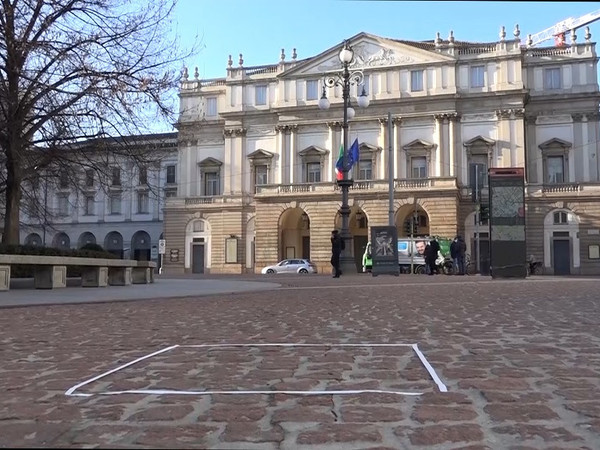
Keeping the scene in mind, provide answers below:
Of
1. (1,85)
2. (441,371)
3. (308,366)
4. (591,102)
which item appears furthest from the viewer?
(591,102)

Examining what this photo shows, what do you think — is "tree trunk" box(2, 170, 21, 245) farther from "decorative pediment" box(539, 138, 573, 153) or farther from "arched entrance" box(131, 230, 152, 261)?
"arched entrance" box(131, 230, 152, 261)

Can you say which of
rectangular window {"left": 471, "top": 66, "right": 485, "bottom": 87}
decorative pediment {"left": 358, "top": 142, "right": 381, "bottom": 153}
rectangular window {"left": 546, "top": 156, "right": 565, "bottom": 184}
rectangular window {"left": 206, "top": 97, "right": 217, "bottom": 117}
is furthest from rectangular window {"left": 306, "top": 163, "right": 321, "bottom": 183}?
rectangular window {"left": 546, "top": 156, "right": 565, "bottom": 184}

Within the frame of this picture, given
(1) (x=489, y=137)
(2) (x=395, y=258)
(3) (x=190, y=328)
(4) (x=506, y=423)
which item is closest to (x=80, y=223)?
(1) (x=489, y=137)

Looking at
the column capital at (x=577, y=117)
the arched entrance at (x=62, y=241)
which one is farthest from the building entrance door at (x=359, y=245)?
the arched entrance at (x=62, y=241)

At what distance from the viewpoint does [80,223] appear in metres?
78.1

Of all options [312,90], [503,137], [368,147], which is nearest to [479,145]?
[503,137]

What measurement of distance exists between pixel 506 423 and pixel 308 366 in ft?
7.23

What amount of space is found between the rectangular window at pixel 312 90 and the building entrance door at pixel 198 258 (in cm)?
1874

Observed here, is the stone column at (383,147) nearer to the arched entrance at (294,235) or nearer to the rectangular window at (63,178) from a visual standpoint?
the arched entrance at (294,235)

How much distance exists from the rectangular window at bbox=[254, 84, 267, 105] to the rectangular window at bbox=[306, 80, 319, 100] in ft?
15.9

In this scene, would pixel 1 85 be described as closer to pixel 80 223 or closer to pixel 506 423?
pixel 506 423

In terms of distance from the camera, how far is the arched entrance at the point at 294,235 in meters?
58.4

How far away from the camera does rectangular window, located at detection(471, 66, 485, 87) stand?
2194 inches

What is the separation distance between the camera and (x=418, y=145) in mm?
56469
